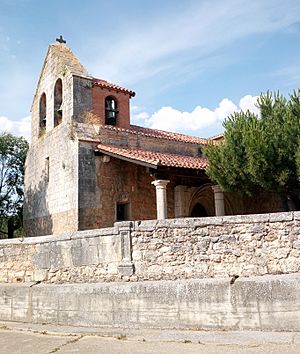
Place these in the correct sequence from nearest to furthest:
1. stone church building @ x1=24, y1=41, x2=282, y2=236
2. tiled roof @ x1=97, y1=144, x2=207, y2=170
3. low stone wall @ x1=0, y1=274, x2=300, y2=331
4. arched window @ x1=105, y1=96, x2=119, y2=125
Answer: low stone wall @ x1=0, y1=274, x2=300, y2=331, tiled roof @ x1=97, y1=144, x2=207, y2=170, stone church building @ x1=24, y1=41, x2=282, y2=236, arched window @ x1=105, y1=96, x2=119, y2=125

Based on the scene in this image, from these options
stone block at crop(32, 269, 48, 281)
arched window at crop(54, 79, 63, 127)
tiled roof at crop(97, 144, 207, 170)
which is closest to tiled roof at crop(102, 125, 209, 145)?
tiled roof at crop(97, 144, 207, 170)

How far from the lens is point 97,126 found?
13305 mm

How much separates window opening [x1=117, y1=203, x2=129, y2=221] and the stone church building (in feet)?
0.11

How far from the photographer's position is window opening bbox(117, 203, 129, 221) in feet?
44.0

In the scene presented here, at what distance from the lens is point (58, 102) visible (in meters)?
14.8

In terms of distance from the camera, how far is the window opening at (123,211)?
13398 mm

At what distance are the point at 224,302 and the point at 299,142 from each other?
16.5ft

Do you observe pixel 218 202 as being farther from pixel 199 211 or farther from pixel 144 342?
pixel 144 342

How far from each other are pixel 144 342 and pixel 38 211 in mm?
9780

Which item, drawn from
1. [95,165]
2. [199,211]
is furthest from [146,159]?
[199,211]

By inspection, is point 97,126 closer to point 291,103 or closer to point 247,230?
point 291,103

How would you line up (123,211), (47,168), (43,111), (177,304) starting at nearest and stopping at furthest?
(177,304) → (123,211) → (47,168) → (43,111)

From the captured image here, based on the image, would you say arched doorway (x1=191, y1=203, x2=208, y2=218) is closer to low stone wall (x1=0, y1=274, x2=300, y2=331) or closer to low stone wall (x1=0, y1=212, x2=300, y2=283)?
low stone wall (x1=0, y1=212, x2=300, y2=283)

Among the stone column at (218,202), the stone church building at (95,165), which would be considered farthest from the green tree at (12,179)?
the stone column at (218,202)
